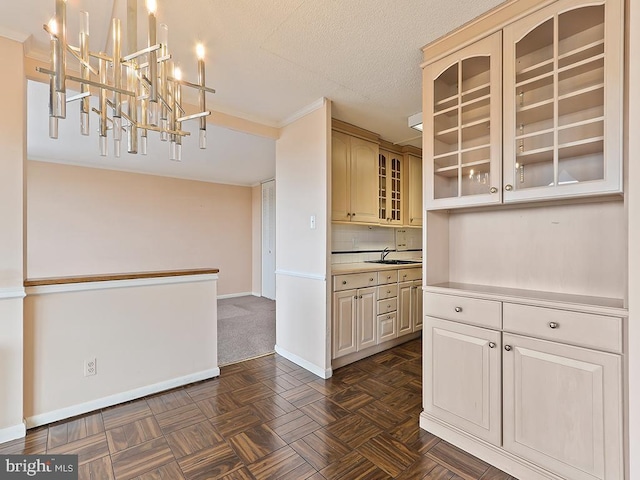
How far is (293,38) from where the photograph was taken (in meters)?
1.93

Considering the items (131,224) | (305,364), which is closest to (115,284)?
(305,364)

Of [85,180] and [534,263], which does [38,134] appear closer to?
[85,180]

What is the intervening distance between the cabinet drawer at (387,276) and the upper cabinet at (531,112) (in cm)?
140

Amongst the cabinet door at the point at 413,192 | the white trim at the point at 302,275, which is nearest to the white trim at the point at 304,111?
the white trim at the point at 302,275

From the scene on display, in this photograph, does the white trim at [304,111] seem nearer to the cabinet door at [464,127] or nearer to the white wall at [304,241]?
the white wall at [304,241]

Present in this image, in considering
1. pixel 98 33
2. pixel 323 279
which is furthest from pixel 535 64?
pixel 98 33

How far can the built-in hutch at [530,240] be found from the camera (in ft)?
4.54

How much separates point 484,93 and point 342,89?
1140mm

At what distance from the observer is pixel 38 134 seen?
3.60 meters

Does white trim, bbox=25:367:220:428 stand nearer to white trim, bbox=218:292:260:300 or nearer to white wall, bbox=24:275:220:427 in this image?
white wall, bbox=24:275:220:427

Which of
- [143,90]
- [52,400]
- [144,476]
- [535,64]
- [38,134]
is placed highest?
[38,134]

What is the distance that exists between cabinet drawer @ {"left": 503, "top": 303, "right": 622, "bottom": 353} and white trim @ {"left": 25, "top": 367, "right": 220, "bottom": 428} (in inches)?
93.7

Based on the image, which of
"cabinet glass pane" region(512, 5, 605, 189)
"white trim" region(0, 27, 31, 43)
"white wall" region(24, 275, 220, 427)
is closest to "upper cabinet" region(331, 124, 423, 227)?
"white wall" region(24, 275, 220, 427)

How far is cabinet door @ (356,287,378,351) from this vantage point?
3.10 m
